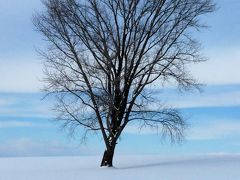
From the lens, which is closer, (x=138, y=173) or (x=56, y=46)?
(x=138, y=173)

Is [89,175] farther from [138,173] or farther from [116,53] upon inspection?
[116,53]

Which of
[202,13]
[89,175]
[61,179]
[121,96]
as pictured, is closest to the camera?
[61,179]

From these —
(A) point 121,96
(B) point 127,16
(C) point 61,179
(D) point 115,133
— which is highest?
(B) point 127,16

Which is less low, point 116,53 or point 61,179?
point 116,53

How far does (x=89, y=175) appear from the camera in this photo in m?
17.4

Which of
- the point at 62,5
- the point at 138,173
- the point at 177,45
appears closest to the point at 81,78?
the point at 62,5

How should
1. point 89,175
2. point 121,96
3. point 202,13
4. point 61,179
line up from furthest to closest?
point 202,13 < point 121,96 < point 89,175 < point 61,179

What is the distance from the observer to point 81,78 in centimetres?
2217

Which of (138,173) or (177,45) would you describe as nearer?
(138,173)

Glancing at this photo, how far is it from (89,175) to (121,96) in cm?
547

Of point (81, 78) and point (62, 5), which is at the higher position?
point (62, 5)

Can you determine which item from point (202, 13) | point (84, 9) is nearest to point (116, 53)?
point (84, 9)

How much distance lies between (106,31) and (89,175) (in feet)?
25.6

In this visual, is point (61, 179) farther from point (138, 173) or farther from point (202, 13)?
point (202, 13)
